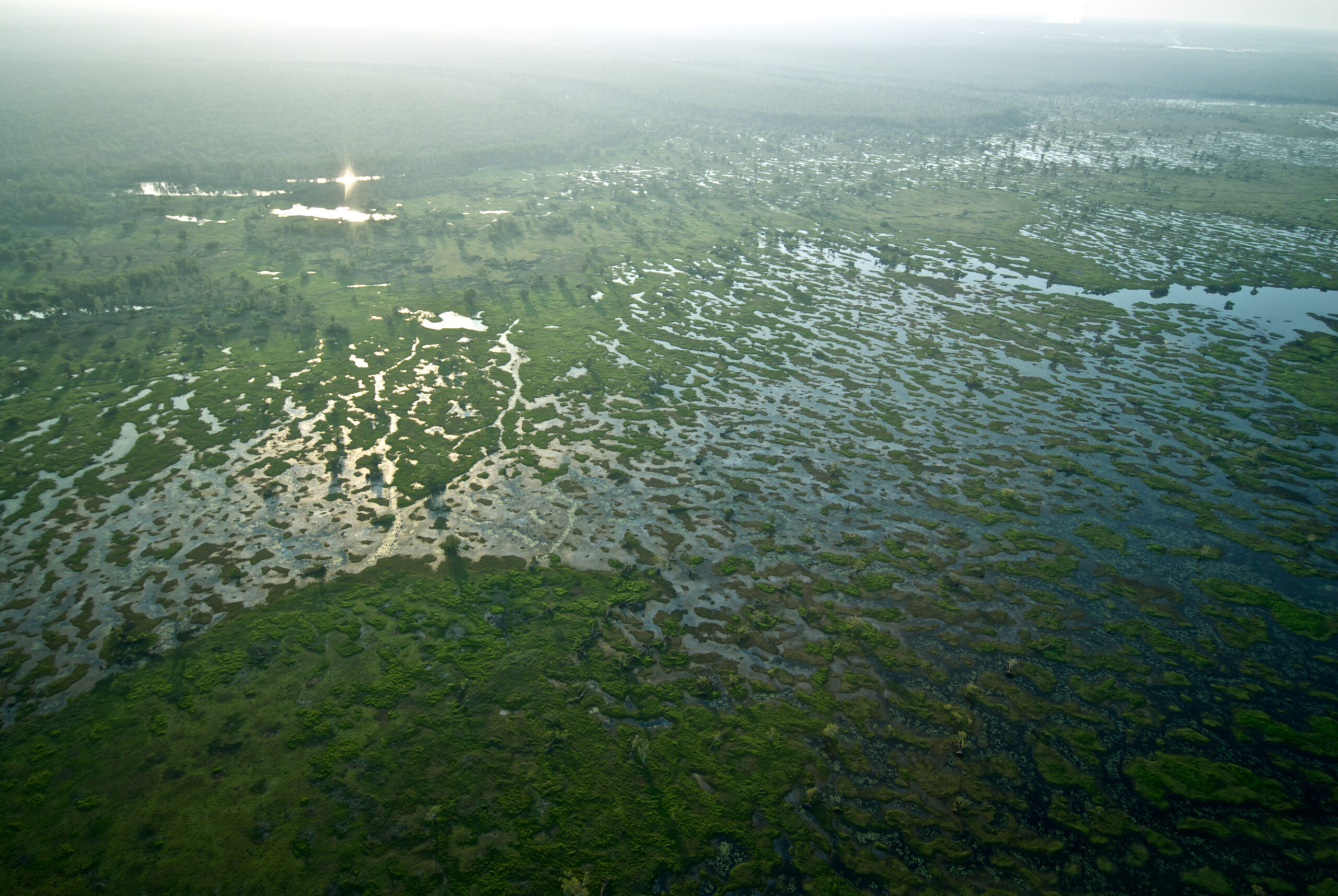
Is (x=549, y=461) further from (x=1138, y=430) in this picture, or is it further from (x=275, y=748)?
(x=1138, y=430)

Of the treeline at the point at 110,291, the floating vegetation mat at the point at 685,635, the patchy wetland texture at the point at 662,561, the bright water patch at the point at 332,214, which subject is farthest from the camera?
the bright water patch at the point at 332,214

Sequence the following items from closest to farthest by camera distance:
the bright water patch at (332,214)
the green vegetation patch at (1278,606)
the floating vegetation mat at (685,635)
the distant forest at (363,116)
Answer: the floating vegetation mat at (685,635)
the green vegetation patch at (1278,606)
the bright water patch at (332,214)
the distant forest at (363,116)

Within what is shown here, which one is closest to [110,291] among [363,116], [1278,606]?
[1278,606]

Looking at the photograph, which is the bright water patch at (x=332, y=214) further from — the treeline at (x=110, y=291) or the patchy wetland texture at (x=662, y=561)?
the treeline at (x=110, y=291)

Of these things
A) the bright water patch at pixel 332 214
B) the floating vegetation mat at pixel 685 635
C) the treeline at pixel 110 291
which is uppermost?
the bright water patch at pixel 332 214

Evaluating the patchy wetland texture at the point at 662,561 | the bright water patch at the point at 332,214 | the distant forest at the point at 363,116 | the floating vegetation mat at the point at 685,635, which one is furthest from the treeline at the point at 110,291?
the distant forest at the point at 363,116

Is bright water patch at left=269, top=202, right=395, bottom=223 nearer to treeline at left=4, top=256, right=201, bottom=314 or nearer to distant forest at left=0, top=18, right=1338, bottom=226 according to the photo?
distant forest at left=0, top=18, right=1338, bottom=226

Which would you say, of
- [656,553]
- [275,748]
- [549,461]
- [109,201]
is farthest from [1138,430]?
[109,201]

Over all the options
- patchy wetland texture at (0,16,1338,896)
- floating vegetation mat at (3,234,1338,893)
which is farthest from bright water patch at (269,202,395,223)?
floating vegetation mat at (3,234,1338,893)
